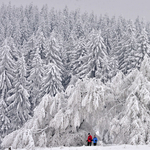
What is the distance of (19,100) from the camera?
29.3m

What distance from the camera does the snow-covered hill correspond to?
12.7 meters

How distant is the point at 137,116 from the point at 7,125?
70.4 feet

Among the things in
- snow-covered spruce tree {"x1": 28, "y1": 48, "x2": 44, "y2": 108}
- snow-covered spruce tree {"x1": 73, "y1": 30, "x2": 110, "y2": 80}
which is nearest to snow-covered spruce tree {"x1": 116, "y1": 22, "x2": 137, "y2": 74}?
snow-covered spruce tree {"x1": 73, "y1": 30, "x2": 110, "y2": 80}

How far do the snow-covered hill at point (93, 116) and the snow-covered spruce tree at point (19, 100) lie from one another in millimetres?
14293

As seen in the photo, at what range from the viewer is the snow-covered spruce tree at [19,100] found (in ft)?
95.1

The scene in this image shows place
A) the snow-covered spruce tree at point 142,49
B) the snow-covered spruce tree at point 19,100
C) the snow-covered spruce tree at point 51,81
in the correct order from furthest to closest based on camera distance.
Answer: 1. the snow-covered spruce tree at point 142,49
2. the snow-covered spruce tree at point 51,81
3. the snow-covered spruce tree at point 19,100

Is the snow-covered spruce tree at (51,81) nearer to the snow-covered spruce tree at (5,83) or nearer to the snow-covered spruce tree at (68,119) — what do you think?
the snow-covered spruce tree at (5,83)

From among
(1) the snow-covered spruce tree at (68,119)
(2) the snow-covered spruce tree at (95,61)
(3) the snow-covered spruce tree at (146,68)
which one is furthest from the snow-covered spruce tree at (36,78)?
(3) the snow-covered spruce tree at (146,68)

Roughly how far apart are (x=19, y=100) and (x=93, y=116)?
56.8ft

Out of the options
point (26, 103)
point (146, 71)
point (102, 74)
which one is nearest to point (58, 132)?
point (146, 71)

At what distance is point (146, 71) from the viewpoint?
49.1 ft

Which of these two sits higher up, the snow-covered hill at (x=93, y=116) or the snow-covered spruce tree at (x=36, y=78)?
the snow-covered spruce tree at (x=36, y=78)

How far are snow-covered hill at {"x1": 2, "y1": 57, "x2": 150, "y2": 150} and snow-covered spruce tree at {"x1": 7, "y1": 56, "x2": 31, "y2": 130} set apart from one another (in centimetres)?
1429

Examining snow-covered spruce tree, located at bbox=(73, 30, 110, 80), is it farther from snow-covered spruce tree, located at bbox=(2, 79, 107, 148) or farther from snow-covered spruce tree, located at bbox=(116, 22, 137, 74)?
snow-covered spruce tree, located at bbox=(2, 79, 107, 148)
